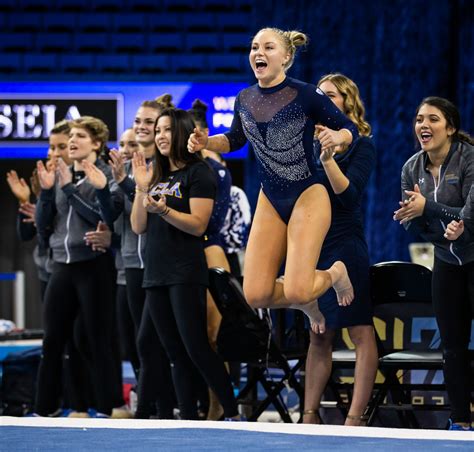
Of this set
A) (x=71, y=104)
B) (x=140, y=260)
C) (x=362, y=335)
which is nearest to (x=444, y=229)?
(x=362, y=335)

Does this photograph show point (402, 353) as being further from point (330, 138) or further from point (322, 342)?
point (330, 138)

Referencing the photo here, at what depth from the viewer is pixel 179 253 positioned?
14.3 feet

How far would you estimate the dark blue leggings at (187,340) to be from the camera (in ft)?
14.0

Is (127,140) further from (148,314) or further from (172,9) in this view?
(172,9)

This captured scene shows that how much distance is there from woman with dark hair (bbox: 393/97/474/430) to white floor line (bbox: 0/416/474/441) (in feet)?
3.01

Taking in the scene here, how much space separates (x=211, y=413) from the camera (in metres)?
4.64

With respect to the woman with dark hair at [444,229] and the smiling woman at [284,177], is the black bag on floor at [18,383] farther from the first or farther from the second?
the woman with dark hair at [444,229]

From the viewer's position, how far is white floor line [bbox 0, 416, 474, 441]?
2860mm

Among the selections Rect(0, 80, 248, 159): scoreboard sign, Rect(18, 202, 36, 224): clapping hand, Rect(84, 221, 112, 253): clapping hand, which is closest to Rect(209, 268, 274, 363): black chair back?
Rect(84, 221, 112, 253): clapping hand

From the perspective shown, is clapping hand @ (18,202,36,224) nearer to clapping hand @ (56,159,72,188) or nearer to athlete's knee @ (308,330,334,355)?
clapping hand @ (56,159,72,188)

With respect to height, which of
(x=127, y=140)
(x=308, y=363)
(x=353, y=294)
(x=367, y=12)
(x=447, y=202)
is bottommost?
(x=308, y=363)

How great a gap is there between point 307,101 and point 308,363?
1100mm

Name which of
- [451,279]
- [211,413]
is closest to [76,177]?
[211,413]

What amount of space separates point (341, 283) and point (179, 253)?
0.85m
